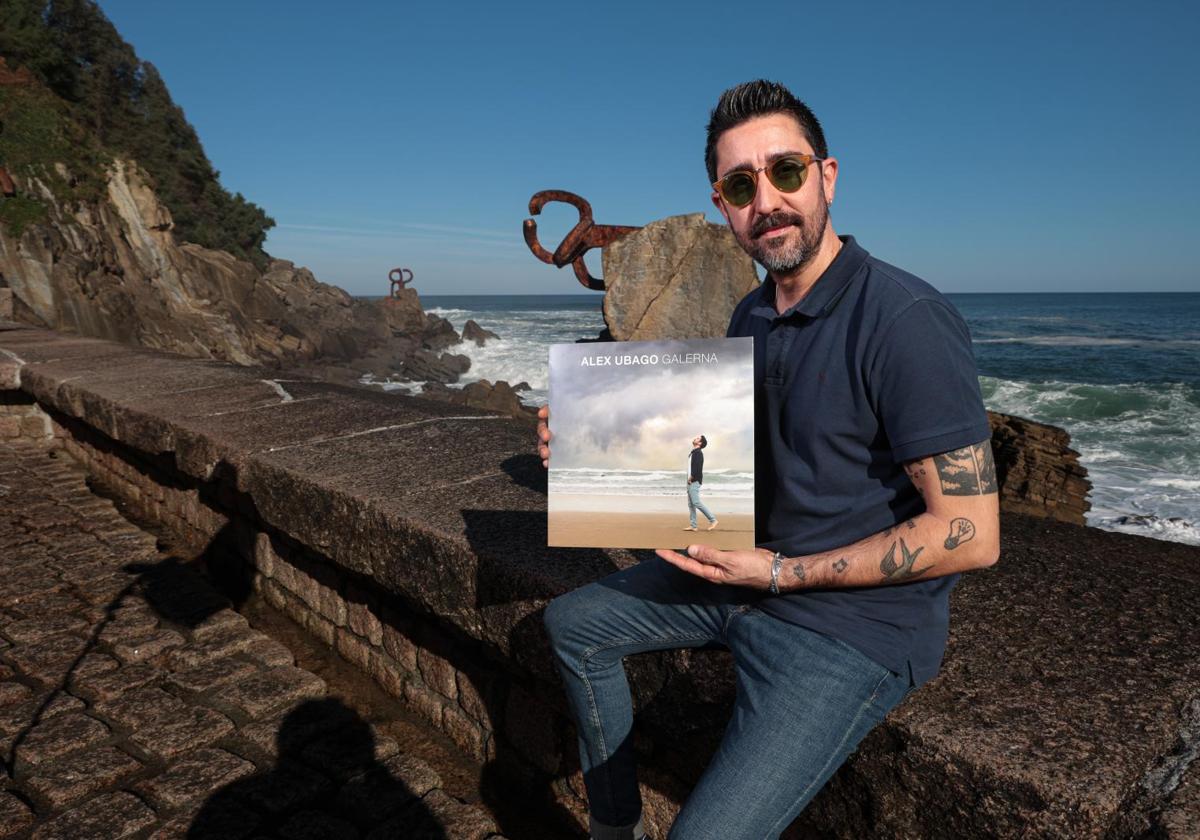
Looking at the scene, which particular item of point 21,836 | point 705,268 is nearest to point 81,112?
point 705,268

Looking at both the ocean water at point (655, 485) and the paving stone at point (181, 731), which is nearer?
the ocean water at point (655, 485)

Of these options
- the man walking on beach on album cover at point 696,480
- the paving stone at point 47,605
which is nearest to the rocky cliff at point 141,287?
the paving stone at point 47,605

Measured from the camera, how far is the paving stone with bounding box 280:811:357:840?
2012 mm

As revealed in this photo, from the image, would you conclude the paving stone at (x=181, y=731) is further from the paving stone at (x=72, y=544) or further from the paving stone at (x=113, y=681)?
the paving stone at (x=72, y=544)

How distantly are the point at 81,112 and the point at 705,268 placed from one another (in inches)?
846

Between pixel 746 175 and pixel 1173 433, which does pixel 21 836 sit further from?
pixel 1173 433

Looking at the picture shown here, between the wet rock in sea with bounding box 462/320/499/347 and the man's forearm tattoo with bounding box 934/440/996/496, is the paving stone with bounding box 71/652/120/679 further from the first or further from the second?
the wet rock in sea with bounding box 462/320/499/347

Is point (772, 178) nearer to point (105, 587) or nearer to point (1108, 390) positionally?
point (105, 587)

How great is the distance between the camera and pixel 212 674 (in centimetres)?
273

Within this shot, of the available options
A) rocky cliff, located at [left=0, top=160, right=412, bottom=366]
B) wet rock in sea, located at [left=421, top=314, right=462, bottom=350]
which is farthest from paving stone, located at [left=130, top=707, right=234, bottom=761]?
wet rock in sea, located at [left=421, top=314, right=462, bottom=350]

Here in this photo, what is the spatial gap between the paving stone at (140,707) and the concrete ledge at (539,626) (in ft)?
1.87

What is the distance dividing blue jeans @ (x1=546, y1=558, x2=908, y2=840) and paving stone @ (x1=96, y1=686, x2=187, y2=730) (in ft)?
5.24

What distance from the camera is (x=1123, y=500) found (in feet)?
41.5

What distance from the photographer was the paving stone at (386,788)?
211cm
